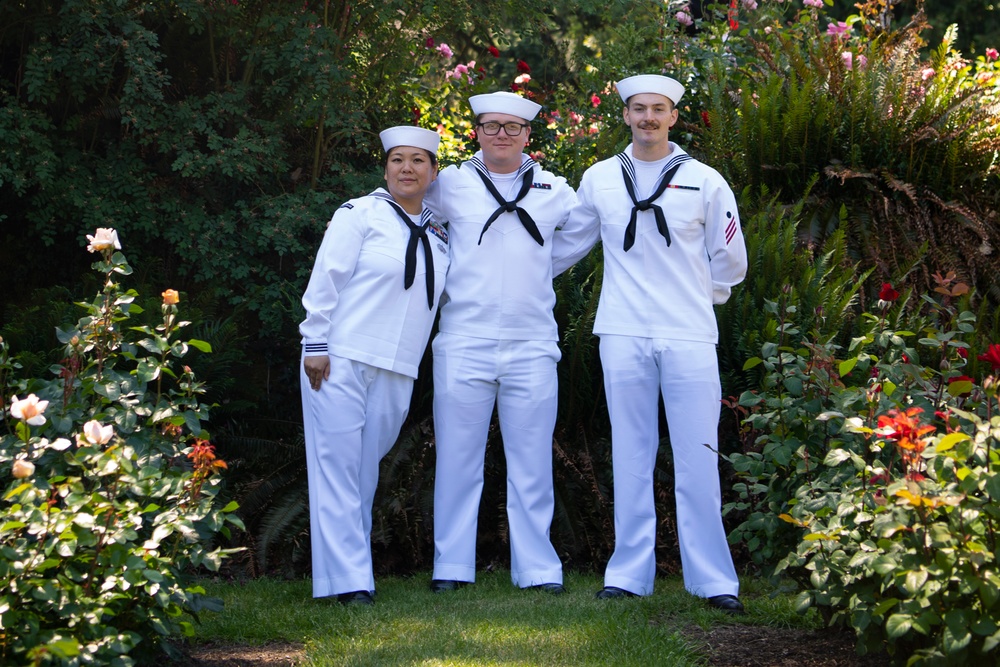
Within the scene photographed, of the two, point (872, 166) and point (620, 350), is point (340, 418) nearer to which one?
point (620, 350)

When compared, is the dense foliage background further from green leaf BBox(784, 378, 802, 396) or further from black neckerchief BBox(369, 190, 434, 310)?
green leaf BBox(784, 378, 802, 396)

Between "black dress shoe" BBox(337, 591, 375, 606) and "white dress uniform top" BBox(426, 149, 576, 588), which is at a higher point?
"white dress uniform top" BBox(426, 149, 576, 588)

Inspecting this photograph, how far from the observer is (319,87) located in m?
6.45

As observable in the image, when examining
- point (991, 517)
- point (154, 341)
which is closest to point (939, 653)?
point (991, 517)

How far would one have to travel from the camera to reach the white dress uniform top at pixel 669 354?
507 cm

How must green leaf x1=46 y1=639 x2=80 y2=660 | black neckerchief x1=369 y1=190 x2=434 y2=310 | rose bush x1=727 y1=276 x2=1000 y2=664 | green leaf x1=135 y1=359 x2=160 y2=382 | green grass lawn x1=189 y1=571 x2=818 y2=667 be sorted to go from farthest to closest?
1. black neckerchief x1=369 y1=190 x2=434 y2=310
2. green grass lawn x1=189 y1=571 x2=818 y2=667
3. green leaf x1=135 y1=359 x2=160 y2=382
4. rose bush x1=727 y1=276 x2=1000 y2=664
5. green leaf x1=46 y1=639 x2=80 y2=660

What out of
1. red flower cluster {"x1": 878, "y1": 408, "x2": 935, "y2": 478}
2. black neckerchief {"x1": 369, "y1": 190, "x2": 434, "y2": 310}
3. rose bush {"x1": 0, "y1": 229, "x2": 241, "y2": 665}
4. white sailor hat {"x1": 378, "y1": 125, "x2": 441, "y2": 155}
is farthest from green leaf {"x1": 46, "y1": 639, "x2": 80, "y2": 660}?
white sailor hat {"x1": 378, "y1": 125, "x2": 441, "y2": 155}

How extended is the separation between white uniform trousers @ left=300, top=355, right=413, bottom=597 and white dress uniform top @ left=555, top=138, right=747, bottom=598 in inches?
42.2

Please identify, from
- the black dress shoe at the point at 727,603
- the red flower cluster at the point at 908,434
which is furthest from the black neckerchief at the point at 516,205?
the red flower cluster at the point at 908,434

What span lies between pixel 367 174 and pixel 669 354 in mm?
2680

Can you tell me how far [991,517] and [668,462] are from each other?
9.48ft

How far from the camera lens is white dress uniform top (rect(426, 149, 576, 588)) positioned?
5.34 m

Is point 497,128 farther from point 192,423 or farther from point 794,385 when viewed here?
point 192,423

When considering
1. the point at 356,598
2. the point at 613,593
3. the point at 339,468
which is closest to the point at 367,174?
the point at 339,468
